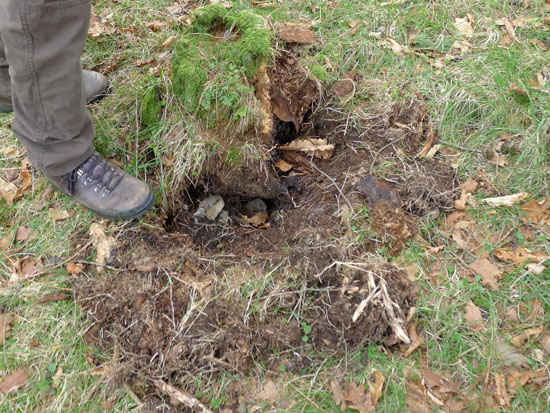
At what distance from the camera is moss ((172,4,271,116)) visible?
266 centimetres

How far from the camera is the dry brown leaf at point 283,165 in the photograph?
9.75 ft

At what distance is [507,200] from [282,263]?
164cm

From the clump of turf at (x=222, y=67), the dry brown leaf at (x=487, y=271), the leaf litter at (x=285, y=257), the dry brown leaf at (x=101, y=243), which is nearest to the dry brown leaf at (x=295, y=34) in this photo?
the leaf litter at (x=285, y=257)

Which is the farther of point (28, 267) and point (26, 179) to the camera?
point (26, 179)

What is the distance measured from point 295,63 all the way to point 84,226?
6.62 ft

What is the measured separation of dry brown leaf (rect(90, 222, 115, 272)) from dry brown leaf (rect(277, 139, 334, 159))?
4.59 feet

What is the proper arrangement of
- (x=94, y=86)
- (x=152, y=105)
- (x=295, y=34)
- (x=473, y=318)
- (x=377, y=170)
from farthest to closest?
1. (x=295, y=34)
2. (x=94, y=86)
3. (x=152, y=105)
4. (x=377, y=170)
5. (x=473, y=318)

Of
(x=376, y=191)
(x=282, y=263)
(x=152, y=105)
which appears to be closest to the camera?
(x=282, y=263)

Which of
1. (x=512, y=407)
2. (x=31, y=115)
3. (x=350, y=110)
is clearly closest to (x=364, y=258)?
(x=512, y=407)

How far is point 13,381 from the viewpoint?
7.38ft

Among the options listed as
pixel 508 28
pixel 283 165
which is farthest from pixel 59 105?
pixel 508 28

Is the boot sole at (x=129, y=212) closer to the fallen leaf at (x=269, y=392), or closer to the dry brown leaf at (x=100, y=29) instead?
the fallen leaf at (x=269, y=392)

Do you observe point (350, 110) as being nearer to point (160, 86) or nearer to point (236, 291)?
point (160, 86)

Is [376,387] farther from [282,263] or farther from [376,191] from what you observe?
[376,191]
